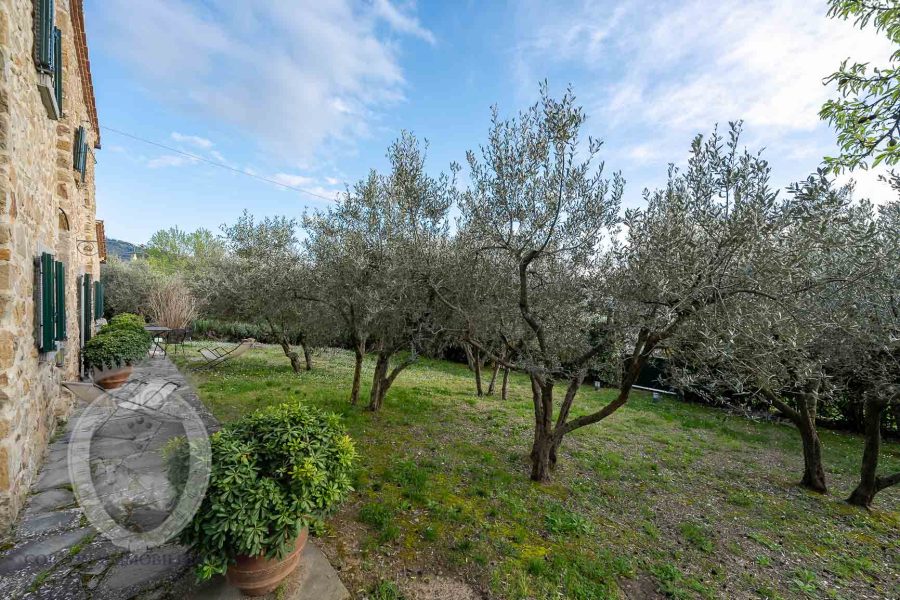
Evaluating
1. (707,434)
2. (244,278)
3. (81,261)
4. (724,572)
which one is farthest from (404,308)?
(81,261)

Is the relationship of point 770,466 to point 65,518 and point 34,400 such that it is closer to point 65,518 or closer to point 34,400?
point 65,518

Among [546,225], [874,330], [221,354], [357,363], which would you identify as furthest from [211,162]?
[874,330]

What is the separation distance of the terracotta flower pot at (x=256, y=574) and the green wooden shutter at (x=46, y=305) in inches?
136

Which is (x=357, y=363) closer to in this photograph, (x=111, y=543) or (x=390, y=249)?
(x=390, y=249)

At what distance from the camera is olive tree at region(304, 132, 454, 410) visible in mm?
5094

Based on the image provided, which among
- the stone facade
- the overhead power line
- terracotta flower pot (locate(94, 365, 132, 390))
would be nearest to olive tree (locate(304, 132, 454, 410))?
the overhead power line

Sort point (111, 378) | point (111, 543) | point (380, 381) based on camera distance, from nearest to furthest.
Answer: point (111, 543), point (380, 381), point (111, 378)

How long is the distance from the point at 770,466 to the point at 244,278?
10906 mm

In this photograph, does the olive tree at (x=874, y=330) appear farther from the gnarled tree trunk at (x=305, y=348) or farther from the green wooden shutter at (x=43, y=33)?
the gnarled tree trunk at (x=305, y=348)

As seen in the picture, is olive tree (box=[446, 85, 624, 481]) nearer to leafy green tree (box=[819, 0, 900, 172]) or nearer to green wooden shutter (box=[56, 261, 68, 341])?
leafy green tree (box=[819, 0, 900, 172])

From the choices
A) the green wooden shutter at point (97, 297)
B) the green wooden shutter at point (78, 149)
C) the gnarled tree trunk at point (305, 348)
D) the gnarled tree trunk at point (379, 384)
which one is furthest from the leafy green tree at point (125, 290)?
the gnarled tree trunk at point (379, 384)

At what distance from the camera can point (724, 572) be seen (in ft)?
10.4

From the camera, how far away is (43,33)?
3.56m

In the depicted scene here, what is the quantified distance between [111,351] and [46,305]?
4304mm
